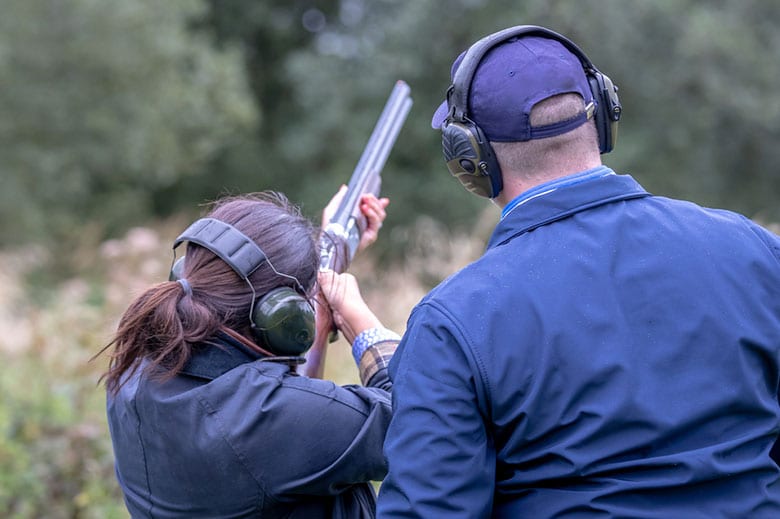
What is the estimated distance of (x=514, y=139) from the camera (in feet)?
6.71

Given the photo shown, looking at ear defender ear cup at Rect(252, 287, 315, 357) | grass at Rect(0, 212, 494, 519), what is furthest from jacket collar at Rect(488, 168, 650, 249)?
grass at Rect(0, 212, 494, 519)

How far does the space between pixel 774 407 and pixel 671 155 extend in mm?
18830

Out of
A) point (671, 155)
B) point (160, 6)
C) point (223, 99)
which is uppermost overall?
point (160, 6)

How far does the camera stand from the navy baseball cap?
6.62ft

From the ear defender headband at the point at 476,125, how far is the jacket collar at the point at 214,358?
68 cm

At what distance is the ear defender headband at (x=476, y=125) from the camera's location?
2094 millimetres

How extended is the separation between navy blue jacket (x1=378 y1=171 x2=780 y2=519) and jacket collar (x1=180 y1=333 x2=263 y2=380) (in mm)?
534

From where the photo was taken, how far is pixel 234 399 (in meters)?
2.22

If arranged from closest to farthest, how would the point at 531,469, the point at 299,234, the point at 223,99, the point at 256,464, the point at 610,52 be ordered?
the point at 531,469 < the point at 256,464 < the point at 299,234 < the point at 610,52 < the point at 223,99

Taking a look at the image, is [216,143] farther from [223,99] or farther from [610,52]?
[610,52]

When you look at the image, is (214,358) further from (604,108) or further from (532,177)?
(604,108)

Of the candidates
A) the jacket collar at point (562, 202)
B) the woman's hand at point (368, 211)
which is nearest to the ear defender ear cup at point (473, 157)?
the jacket collar at point (562, 202)

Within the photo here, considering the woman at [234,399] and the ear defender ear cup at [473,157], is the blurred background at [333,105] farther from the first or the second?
the ear defender ear cup at [473,157]

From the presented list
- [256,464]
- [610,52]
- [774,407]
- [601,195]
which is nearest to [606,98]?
[601,195]
